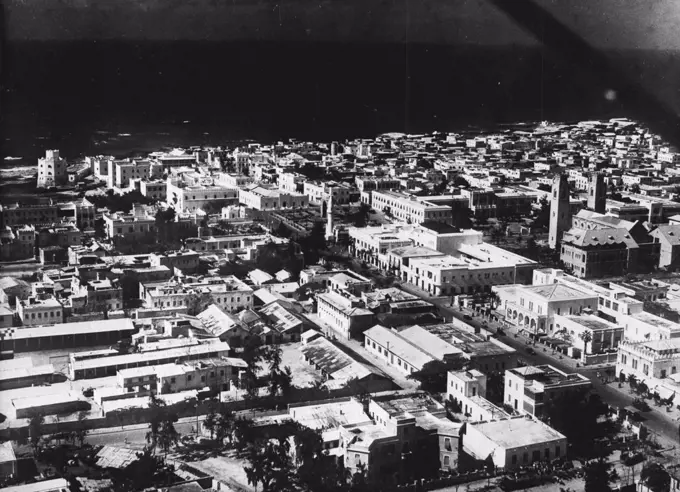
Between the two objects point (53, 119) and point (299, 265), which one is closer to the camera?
point (299, 265)

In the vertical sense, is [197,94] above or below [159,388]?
above

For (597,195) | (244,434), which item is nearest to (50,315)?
(244,434)

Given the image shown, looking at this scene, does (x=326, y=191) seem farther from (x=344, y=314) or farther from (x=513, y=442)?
(x=513, y=442)

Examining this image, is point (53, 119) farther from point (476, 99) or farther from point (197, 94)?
point (476, 99)

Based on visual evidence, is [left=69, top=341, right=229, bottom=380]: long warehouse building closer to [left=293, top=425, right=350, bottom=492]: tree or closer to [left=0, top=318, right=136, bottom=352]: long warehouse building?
[left=0, top=318, right=136, bottom=352]: long warehouse building

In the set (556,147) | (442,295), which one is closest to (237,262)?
(442,295)
